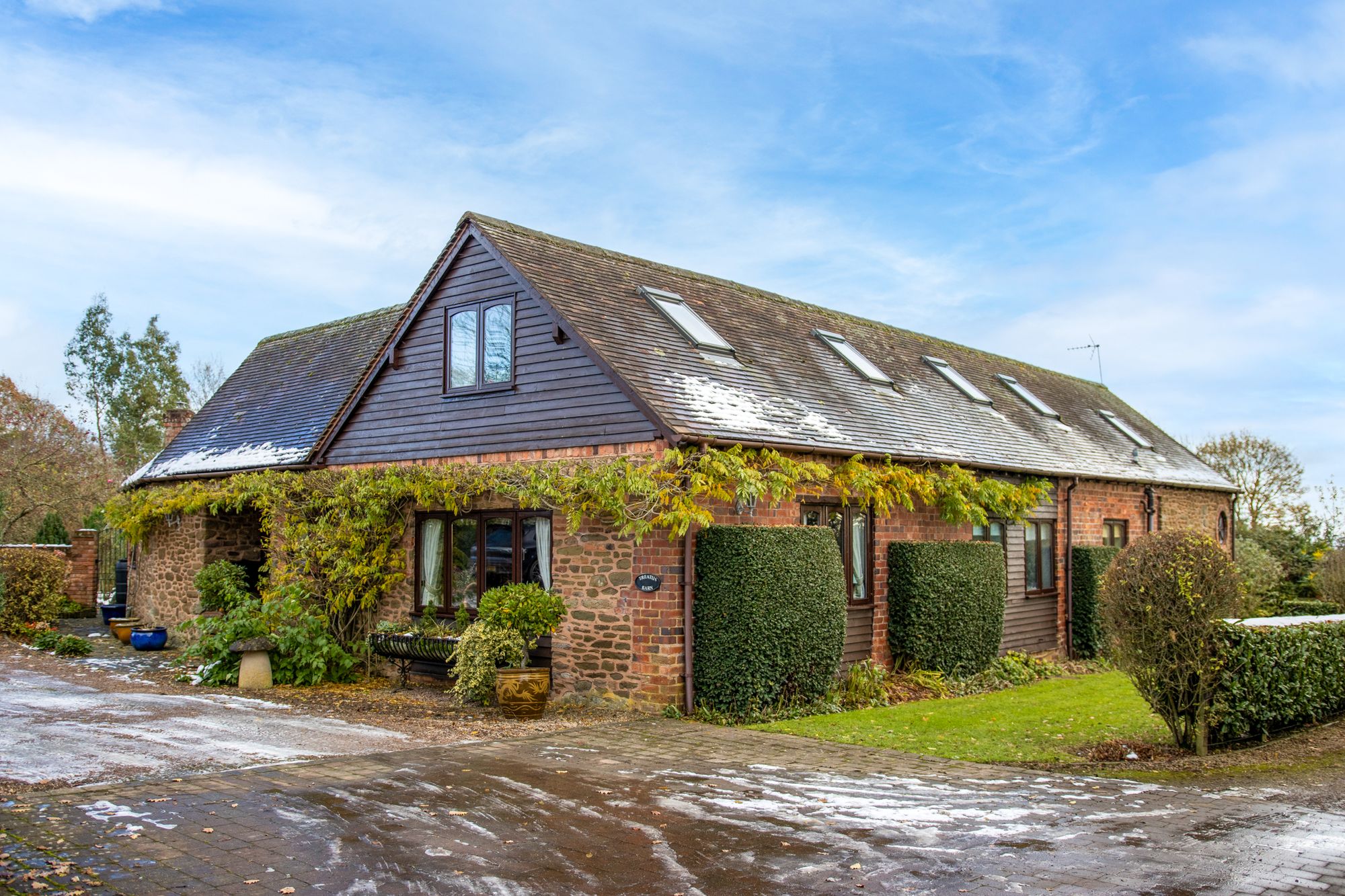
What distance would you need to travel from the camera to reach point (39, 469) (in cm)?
2950

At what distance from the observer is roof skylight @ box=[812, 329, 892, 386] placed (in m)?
17.4

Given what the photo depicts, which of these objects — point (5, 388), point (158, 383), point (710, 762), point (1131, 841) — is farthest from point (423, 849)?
point (158, 383)

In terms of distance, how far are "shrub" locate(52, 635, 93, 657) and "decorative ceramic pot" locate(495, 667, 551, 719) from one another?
10.3m

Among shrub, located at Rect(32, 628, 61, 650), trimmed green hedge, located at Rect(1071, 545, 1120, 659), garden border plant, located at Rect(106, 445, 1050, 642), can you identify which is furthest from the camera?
trimmed green hedge, located at Rect(1071, 545, 1120, 659)

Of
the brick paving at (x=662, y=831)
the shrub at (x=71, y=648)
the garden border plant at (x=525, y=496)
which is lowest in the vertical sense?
the shrub at (x=71, y=648)

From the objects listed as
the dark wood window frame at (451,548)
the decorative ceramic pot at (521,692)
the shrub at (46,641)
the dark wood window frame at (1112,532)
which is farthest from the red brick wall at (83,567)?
the dark wood window frame at (1112,532)

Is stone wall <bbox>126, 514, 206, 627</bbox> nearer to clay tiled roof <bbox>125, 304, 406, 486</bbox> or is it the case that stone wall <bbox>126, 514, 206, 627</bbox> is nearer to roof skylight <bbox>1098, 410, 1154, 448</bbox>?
clay tiled roof <bbox>125, 304, 406, 486</bbox>

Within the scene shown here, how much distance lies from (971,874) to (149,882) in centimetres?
470

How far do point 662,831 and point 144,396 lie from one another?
39.0 m

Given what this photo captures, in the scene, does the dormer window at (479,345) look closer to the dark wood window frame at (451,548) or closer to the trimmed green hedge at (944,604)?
the dark wood window frame at (451,548)

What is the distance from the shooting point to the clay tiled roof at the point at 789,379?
12.9m

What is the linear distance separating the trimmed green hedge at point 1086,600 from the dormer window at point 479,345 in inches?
446

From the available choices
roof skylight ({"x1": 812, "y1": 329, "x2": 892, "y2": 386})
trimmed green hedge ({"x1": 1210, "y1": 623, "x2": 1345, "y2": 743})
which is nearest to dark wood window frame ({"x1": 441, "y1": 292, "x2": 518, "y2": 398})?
roof skylight ({"x1": 812, "y1": 329, "x2": 892, "y2": 386})

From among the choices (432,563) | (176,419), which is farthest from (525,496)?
(176,419)
